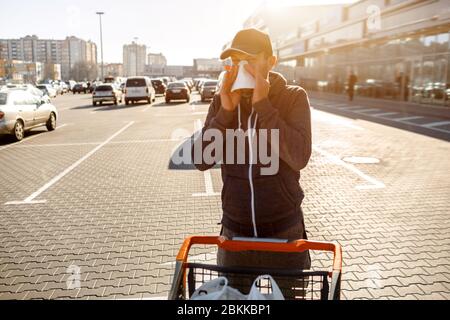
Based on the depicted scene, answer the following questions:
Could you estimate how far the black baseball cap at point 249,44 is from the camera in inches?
79.7

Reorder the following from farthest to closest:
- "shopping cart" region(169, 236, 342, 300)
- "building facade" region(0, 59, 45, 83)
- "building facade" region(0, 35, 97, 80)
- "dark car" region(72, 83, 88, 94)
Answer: "building facade" region(0, 35, 97, 80)
"building facade" region(0, 59, 45, 83)
"dark car" region(72, 83, 88, 94)
"shopping cart" region(169, 236, 342, 300)

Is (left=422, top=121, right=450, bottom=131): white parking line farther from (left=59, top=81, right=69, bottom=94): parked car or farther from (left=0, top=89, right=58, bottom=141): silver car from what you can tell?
(left=59, top=81, right=69, bottom=94): parked car

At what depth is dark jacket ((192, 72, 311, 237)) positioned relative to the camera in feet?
6.77

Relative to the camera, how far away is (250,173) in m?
2.09

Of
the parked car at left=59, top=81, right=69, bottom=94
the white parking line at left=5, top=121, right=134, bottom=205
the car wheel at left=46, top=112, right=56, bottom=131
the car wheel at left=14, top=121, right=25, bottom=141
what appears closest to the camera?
the white parking line at left=5, top=121, right=134, bottom=205

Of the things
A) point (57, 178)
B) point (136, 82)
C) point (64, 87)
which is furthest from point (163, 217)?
point (64, 87)

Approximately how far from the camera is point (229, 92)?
2041mm

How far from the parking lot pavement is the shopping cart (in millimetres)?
2002

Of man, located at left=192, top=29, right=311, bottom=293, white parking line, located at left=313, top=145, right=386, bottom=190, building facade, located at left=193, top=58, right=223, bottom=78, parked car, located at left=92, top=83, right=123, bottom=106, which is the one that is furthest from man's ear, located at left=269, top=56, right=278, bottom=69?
building facade, located at left=193, top=58, right=223, bottom=78

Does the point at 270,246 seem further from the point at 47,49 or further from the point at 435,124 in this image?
the point at 47,49

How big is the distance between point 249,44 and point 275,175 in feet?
2.23

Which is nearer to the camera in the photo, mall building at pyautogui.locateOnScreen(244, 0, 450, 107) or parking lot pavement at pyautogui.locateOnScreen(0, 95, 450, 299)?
parking lot pavement at pyautogui.locateOnScreen(0, 95, 450, 299)
